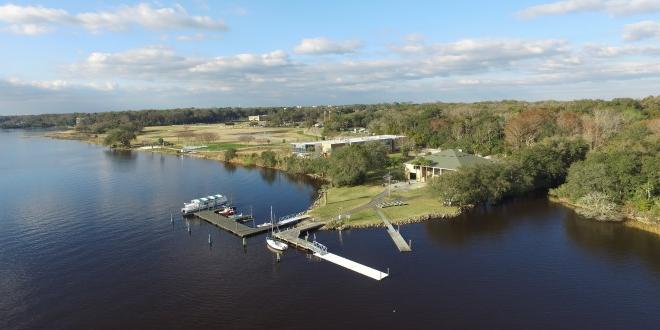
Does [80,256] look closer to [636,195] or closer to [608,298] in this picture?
[608,298]

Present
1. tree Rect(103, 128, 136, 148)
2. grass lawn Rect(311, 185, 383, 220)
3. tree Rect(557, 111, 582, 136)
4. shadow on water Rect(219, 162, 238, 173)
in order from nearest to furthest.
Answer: grass lawn Rect(311, 185, 383, 220)
tree Rect(557, 111, 582, 136)
shadow on water Rect(219, 162, 238, 173)
tree Rect(103, 128, 136, 148)

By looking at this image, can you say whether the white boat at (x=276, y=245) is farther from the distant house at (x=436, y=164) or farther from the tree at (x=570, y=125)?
the tree at (x=570, y=125)

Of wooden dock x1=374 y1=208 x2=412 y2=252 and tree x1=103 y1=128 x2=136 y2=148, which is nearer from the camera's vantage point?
wooden dock x1=374 y1=208 x2=412 y2=252

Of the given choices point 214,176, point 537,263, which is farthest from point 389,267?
point 214,176

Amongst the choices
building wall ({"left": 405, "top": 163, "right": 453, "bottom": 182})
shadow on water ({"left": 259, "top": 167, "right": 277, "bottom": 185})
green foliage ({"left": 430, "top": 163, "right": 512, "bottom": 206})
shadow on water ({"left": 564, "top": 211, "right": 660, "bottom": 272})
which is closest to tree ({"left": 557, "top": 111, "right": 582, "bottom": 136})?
building wall ({"left": 405, "top": 163, "right": 453, "bottom": 182})

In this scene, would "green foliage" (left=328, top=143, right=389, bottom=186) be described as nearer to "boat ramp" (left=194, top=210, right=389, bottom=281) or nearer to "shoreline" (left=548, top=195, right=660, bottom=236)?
"boat ramp" (left=194, top=210, right=389, bottom=281)

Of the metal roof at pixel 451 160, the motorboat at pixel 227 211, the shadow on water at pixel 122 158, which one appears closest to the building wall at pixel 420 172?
the metal roof at pixel 451 160
